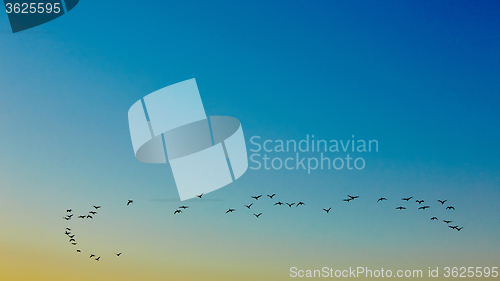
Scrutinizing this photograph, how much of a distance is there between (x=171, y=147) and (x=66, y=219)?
1007 cm

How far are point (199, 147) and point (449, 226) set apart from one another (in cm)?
2110

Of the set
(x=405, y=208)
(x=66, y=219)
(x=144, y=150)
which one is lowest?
(x=66, y=219)

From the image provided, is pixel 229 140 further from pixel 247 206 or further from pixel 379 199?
pixel 379 199

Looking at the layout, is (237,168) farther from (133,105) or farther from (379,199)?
(379,199)

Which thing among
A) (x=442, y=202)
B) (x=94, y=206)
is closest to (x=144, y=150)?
(x=94, y=206)

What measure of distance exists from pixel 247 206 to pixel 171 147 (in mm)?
7892

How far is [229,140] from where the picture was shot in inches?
1287

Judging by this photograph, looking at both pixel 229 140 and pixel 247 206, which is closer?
pixel 229 140

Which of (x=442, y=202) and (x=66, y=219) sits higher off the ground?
(x=442, y=202)

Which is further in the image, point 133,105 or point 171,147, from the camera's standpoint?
point 171,147

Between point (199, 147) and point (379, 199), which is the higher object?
point (199, 147)

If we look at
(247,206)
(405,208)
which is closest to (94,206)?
(247,206)

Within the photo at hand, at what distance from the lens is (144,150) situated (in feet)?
117

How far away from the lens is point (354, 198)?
36.0 metres
